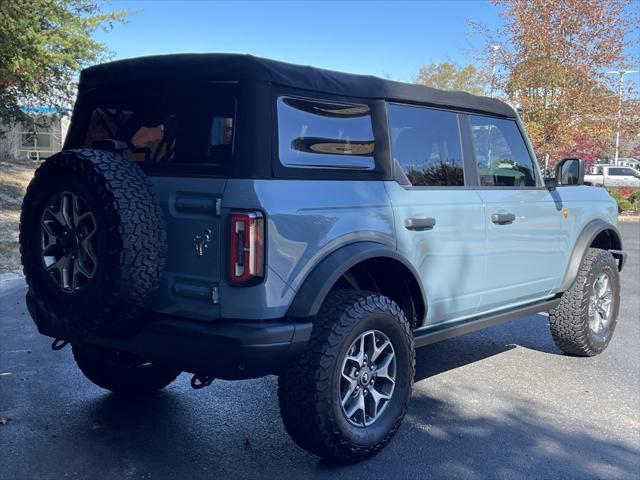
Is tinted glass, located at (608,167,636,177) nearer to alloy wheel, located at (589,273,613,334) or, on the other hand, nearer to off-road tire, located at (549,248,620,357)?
alloy wheel, located at (589,273,613,334)

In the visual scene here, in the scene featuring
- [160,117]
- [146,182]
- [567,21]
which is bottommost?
[146,182]

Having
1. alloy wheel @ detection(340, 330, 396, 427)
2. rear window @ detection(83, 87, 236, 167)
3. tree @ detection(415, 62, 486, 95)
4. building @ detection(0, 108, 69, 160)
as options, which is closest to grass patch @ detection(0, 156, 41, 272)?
building @ detection(0, 108, 69, 160)

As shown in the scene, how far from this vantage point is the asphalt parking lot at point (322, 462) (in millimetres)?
3514

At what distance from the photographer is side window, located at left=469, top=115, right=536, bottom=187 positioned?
4.68 m

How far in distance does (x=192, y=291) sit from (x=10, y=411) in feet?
6.06

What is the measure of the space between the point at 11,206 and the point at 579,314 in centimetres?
1174

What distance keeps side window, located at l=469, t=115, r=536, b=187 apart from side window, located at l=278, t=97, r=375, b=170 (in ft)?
3.86

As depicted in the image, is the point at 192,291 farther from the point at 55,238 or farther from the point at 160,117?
the point at 160,117

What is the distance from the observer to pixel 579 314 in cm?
546

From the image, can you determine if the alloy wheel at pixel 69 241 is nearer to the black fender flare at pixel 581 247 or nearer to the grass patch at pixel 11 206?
the black fender flare at pixel 581 247

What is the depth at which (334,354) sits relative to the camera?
3.33 metres

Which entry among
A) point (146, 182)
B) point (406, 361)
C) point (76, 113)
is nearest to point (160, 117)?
point (146, 182)

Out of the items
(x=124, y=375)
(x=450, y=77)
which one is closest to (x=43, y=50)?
(x=124, y=375)

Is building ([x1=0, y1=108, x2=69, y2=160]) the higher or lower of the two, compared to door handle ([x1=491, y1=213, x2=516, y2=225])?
higher
